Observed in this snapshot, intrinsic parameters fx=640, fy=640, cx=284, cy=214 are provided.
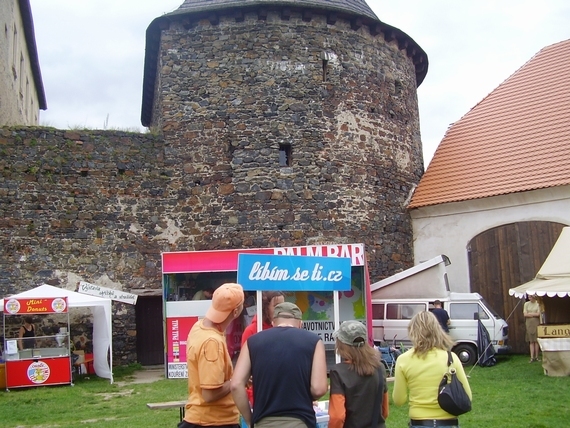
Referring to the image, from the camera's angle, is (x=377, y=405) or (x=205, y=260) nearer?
(x=377, y=405)

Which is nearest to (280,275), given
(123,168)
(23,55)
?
(123,168)

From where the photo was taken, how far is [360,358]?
13.8 feet

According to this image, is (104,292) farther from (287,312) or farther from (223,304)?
(287,312)

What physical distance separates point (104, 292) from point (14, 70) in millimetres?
11476

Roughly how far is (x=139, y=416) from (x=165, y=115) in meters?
8.79

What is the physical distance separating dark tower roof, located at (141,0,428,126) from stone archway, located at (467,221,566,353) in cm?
592

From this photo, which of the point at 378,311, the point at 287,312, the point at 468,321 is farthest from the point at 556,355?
the point at 287,312

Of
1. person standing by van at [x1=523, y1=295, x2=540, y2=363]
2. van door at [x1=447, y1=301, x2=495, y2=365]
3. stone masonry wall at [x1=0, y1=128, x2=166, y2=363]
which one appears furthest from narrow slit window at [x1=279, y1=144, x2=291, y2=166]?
person standing by van at [x1=523, y1=295, x2=540, y2=363]

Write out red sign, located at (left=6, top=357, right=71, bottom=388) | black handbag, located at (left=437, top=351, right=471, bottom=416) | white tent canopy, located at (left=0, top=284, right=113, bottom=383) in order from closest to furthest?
black handbag, located at (left=437, top=351, right=471, bottom=416) → red sign, located at (left=6, top=357, right=71, bottom=388) → white tent canopy, located at (left=0, top=284, right=113, bottom=383)

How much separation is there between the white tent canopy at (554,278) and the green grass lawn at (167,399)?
4.67ft

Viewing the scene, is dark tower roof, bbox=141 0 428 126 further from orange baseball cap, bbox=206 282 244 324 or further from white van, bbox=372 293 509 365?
orange baseball cap, bbox=206 282 244 324

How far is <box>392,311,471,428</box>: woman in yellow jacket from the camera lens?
4.37m

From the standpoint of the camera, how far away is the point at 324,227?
1559 cm

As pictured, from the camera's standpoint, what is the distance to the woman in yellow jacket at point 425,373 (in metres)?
4.37
